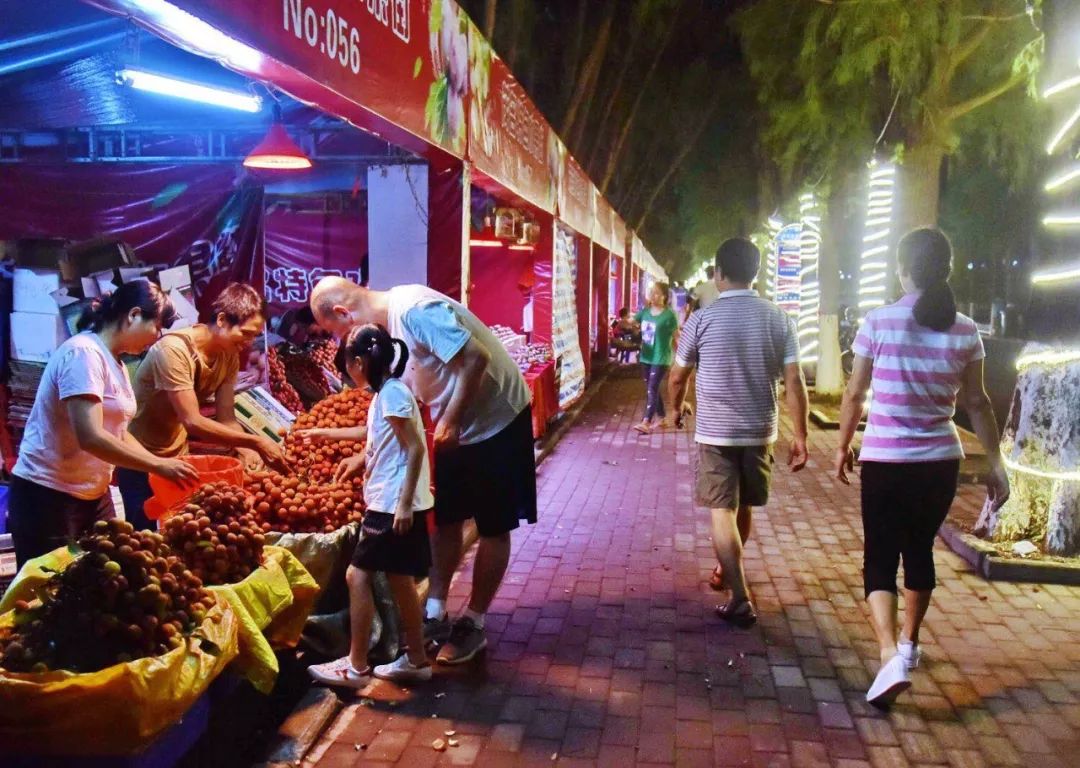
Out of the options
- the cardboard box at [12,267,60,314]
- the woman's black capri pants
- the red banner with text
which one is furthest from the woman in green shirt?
the woman's black capri pants

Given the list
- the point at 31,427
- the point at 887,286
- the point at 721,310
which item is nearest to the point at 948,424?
the point at 721,310

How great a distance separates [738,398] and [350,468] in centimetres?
225

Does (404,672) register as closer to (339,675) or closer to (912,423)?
(339,675)

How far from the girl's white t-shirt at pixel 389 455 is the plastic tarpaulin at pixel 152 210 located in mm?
4712

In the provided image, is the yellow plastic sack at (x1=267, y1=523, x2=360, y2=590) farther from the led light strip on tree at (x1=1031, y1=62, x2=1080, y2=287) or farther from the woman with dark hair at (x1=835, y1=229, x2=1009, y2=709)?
the led light strip on tree at (x1=1031, y1=62, x2=1080, y2=287)

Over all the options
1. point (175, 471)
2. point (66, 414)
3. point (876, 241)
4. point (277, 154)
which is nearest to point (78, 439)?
point (66, 414)

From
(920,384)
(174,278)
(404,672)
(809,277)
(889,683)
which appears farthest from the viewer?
(809,277)

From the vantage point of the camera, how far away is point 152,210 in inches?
310

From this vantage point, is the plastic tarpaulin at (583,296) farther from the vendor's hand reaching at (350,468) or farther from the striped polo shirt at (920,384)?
the striped polo shirt at (920,384)

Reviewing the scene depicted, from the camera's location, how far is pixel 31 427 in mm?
3842

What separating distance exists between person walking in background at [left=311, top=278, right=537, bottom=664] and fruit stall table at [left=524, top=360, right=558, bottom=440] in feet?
17.2

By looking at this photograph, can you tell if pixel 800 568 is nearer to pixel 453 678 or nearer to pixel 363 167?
pixel 453 678

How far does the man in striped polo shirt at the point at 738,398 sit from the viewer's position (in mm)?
4980

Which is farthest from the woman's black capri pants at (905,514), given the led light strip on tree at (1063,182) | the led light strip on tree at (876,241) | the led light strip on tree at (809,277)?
the led light strip on tree at (809,277)
